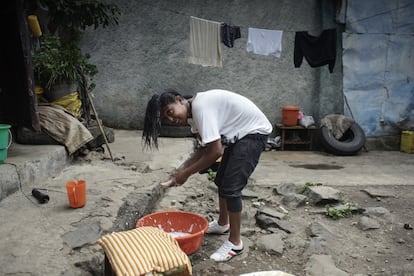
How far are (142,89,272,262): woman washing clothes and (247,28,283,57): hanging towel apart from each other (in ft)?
17.4

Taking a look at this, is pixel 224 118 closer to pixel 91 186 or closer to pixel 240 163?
pixel 240 163

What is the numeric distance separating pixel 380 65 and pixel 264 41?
8.21ft

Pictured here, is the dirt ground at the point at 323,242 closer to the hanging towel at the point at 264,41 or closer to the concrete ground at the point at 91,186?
the concrete ground at the point at 91,186

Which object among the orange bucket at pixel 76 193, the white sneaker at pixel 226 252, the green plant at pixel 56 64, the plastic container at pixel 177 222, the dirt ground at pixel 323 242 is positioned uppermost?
the green plant at pixel 56 64

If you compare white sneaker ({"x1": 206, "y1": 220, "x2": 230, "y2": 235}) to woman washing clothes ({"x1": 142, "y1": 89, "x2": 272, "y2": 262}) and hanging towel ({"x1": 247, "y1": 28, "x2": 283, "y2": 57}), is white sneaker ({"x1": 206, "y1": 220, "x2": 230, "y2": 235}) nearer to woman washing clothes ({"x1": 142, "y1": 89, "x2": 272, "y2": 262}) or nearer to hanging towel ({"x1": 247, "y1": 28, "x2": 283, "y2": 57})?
woman washing clothes ({"x1": 142, "y1": 89, "x2": 272, "y2": 262})

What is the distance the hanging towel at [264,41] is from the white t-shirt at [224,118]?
17.3 ft

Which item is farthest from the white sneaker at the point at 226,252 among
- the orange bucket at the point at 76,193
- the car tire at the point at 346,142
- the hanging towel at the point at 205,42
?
the hanging towel at the point at 205,42

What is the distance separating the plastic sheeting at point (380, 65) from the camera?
25.5ft

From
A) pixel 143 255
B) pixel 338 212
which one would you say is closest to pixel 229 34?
pixel 338 212

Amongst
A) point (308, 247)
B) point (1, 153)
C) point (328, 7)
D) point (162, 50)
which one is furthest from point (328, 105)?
point (1, 153)

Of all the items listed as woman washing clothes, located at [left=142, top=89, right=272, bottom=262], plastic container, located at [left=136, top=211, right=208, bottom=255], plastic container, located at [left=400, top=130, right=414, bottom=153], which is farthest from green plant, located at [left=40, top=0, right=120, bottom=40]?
plastic container, located at [left=400, top=130, right=414, bottom=153]

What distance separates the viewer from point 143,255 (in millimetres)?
1941

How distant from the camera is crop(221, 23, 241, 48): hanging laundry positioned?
775cm

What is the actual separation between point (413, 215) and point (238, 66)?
16.1 ft
